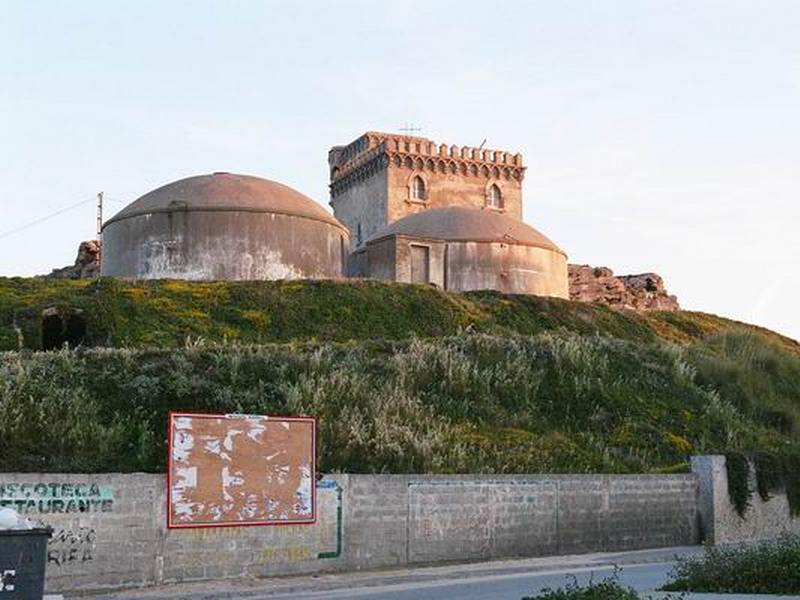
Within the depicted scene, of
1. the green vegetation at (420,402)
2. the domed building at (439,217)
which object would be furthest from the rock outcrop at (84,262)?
the green vegetation at (420,402)

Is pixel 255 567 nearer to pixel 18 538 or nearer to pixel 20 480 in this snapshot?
pixel 20 480

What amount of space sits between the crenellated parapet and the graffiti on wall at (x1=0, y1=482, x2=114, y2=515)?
66.0 metres

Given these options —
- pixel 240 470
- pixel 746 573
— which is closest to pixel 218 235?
pixel 240 470

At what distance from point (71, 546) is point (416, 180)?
222 feet

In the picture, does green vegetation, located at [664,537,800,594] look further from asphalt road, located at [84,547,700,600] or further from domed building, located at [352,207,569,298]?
domed building, located at [352,207,569,298]

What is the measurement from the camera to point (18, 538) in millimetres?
9930

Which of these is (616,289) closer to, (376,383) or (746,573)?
(376,383)

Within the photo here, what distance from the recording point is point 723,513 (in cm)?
2377

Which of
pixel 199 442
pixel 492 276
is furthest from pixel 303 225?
pixel 199 442

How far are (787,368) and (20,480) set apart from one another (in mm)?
31264

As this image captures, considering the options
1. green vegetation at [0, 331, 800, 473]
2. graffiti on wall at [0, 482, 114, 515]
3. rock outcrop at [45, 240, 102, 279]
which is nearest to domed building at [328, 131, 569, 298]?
rock outcrop at [45, 240, 102, 279]

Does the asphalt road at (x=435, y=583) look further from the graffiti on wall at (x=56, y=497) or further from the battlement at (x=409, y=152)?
the battlement at (x=409, y=152)

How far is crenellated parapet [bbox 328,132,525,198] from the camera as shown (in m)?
80.2

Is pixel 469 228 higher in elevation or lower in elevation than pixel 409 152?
lower
